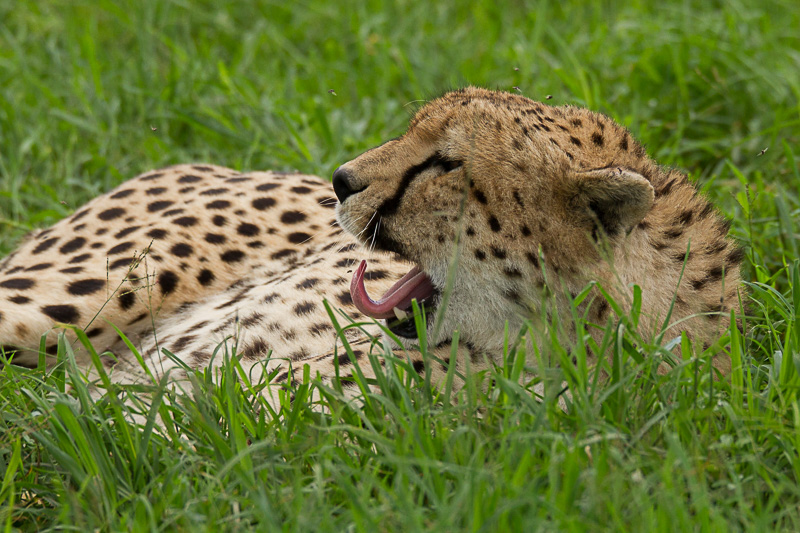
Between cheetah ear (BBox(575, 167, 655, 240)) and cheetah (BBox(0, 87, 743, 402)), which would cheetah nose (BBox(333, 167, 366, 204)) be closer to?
cheetah (BBox(0, 87, 743, 402))

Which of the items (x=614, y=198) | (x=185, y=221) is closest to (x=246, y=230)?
(x=185, y=221)

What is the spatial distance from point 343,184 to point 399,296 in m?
0.38

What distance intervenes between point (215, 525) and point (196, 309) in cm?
162

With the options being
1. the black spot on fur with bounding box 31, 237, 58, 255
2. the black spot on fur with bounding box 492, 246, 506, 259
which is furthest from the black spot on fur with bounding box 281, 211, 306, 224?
the black spot on fur with bounding box 492, 246, 506, 259

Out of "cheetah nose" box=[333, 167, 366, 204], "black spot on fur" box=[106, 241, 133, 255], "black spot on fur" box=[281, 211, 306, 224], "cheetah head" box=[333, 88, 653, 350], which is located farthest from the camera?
"black spot on fur" box=[281, 211, 306, 224]

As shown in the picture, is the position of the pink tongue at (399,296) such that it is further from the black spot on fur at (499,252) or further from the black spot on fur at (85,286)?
the black spot on fur at (85,286)

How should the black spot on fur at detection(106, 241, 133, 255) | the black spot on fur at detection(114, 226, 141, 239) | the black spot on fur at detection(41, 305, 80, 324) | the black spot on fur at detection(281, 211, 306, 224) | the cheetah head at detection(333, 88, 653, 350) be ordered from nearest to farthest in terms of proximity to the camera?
the cheetah head at detection(333, 88, 653, 350), the black spot on fur at detection(41, 305, 80, 324), the black spot on fur at detection(106, 241, 133, 255), the black spot on fur at detection(114, 226, 141, 239), the black spot on fur at detection(281, 211, 306, 224)

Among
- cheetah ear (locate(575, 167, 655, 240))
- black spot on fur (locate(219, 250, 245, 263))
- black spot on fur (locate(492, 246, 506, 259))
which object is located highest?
cheetah ear (locate(575, 167, 655, 240))

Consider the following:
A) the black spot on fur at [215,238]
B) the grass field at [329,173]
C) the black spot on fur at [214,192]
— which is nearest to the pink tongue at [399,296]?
the grass field at [329,173]

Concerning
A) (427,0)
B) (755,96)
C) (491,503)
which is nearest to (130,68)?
(427,0)

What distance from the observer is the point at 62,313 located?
11.2ft

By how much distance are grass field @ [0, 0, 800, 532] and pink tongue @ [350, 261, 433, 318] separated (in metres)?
0.24

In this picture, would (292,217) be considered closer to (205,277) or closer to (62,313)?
(205,277)

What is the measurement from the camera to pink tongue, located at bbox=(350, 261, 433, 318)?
2.82 metres
